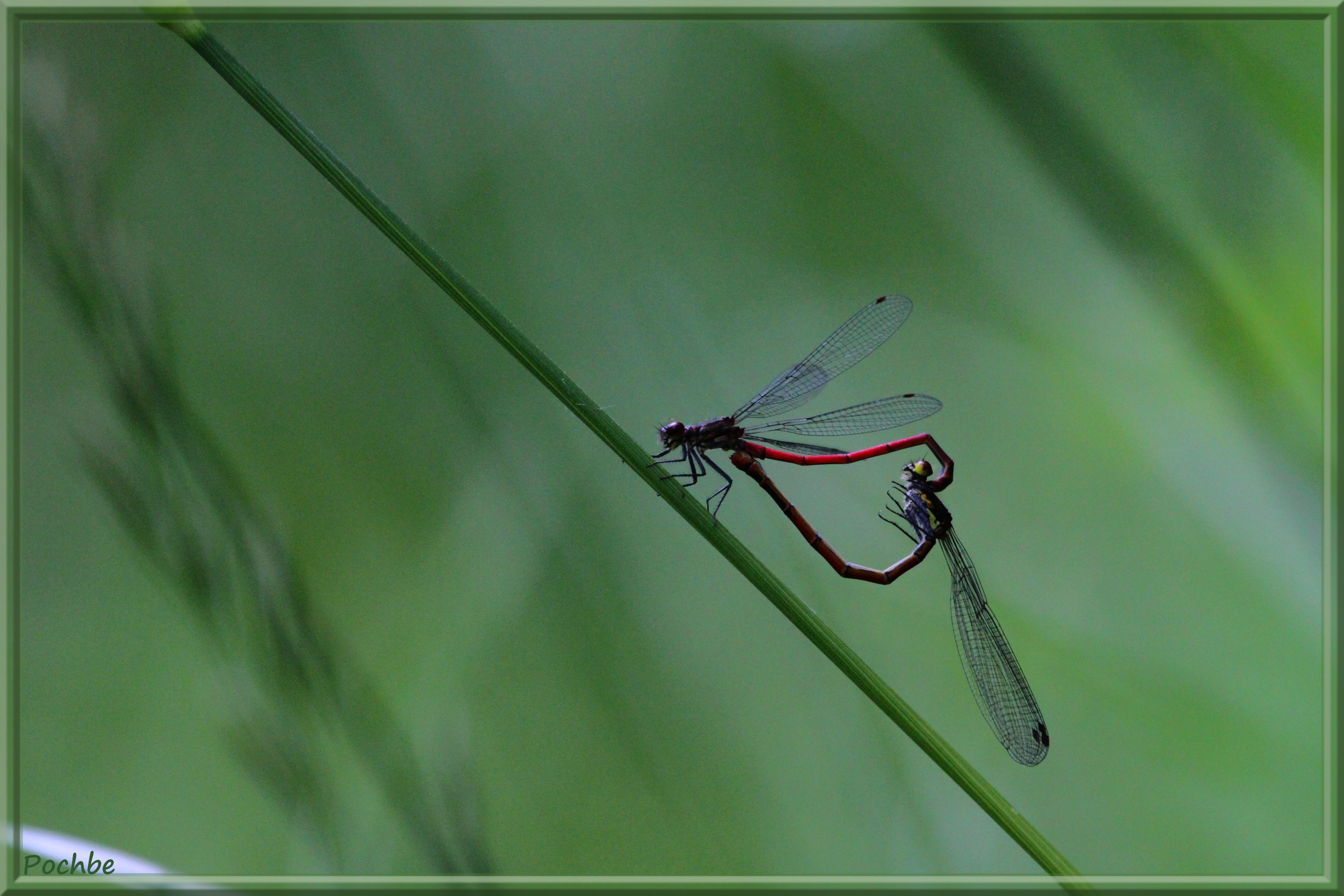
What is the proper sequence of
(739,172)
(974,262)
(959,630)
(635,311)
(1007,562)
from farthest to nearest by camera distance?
(739,172) → (974,262) → (1007,562) → (635,311) → (959,630)

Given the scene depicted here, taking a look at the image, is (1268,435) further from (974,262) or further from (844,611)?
(844,611)

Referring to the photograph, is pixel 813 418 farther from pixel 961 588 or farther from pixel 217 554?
pixel 217 554

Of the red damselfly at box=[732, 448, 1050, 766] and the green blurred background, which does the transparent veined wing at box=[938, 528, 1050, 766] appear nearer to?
the red damselfly at box=[732, 448, 1050, 766]

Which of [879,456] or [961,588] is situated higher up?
[879,456]

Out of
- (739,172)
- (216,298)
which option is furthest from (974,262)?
Result: (216,298)

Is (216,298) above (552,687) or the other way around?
above

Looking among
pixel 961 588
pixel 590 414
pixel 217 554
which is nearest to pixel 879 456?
pixel 961 588

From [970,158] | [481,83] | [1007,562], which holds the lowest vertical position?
[1007,562]
